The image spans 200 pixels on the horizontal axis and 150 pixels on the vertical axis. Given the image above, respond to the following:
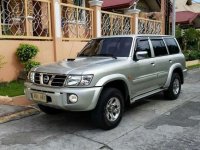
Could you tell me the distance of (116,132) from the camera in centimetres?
526

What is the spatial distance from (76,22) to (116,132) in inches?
275

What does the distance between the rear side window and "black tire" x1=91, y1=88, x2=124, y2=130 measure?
9.23 feet

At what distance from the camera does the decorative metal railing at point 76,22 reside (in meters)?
11.1

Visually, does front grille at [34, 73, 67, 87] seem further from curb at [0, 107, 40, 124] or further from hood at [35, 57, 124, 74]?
curb at [0, 107, 40, 124]

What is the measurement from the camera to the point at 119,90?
564 cm

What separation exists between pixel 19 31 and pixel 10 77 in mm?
1556

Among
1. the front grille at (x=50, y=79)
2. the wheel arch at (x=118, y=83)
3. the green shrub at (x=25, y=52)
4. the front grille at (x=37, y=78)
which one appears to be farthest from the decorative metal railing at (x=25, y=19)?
the wheel arch at (x=118, y=83)

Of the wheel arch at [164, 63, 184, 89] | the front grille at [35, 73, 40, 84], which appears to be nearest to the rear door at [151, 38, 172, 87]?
the wheel arch at [164, 63, 184, 89]

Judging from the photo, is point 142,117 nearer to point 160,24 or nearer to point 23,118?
point 23,118

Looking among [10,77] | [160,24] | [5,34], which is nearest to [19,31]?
[5,34]

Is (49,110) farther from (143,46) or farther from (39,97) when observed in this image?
(143,46)

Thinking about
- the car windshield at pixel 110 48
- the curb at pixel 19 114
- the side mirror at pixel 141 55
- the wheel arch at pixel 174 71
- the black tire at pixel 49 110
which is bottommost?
the curb at pixel 19 114

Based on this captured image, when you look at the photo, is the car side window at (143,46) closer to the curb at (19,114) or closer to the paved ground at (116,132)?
the paved ground at (116,132)

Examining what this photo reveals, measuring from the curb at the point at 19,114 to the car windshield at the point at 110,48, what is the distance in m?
1.68
